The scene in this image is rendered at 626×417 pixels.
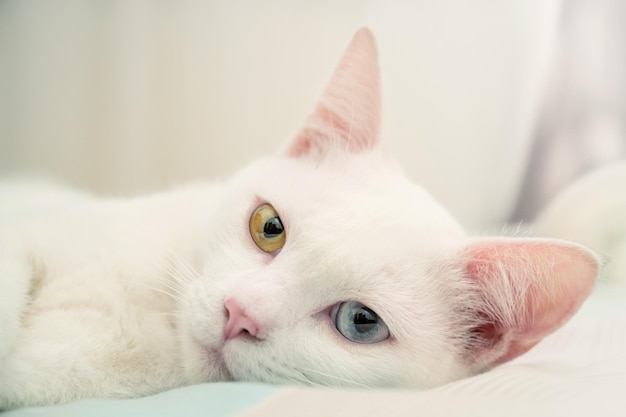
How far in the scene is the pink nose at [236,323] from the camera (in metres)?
0.78

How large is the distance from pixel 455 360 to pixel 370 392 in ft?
0.76

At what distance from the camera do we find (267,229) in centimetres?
93

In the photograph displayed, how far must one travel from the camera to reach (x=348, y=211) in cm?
90

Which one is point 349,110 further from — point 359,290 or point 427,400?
point 427,400

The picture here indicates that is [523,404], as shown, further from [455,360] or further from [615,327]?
[615,327]

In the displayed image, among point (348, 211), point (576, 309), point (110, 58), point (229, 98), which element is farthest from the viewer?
point (229, 98)

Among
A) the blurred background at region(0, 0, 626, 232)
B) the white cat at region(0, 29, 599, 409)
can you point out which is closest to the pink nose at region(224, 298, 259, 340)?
the white cat at region(0, 29, 599, 409)

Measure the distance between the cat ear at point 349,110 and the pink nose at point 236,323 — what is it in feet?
1.34

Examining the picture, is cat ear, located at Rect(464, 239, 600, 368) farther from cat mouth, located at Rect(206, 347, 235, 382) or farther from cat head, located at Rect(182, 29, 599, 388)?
cat mouth, located at Rect(206, 347, 235, 382)

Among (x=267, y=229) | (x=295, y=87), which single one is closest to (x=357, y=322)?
(x=267, y=229)

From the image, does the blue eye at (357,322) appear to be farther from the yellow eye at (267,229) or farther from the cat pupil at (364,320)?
the yellow eye at (267,229)

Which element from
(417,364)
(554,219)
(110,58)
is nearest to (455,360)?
(417,364)

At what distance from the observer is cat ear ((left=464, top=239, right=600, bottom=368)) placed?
0.78 m

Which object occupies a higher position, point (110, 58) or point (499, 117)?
point (499, 117)
